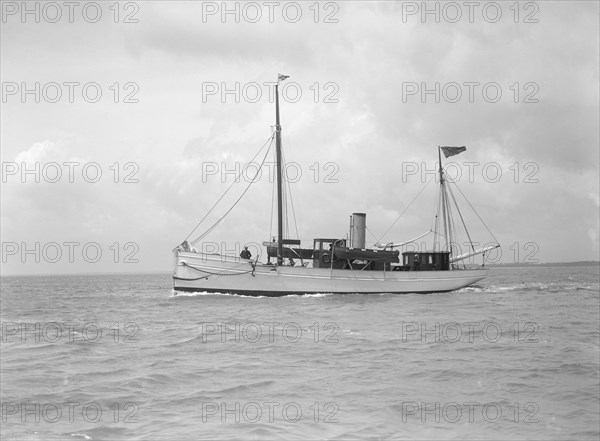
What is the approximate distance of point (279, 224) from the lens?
43156 mm

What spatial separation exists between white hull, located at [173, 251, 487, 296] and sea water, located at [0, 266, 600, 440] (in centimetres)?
1537

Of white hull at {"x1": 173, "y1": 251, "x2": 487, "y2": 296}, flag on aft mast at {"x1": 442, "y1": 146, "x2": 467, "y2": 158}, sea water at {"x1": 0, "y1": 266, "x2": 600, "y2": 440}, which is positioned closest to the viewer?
sea water at {"x1": 0, "y1": 266, "x2": 600, "y2": 440}

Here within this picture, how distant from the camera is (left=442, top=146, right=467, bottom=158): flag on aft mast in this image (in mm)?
50125

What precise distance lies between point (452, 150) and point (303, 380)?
39.8 m

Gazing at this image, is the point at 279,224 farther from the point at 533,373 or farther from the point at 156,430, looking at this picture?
the point at 156,430

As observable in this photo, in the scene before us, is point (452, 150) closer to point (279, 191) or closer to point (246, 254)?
point (279, 191)

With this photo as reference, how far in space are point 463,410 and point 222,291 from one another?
104 ft

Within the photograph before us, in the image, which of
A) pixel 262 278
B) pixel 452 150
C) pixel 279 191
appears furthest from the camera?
pixel 452 150

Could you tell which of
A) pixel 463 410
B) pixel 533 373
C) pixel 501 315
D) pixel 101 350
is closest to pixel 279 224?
pixel 501 315

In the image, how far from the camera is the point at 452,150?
50312 mm

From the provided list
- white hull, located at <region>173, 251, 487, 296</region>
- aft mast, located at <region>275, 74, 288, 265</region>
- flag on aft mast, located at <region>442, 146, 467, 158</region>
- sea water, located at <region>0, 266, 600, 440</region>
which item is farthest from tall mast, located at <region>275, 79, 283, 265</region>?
sea water, located at <region>0, 266, 600, 440</region>

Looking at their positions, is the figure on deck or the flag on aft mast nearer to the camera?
the figure on deck

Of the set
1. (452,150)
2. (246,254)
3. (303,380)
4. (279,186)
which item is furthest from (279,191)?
(303,380)

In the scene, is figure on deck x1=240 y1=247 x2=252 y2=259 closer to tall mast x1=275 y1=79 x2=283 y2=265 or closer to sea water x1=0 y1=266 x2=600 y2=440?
tall mast x1=275 y1=79 x2=283 y2=265
